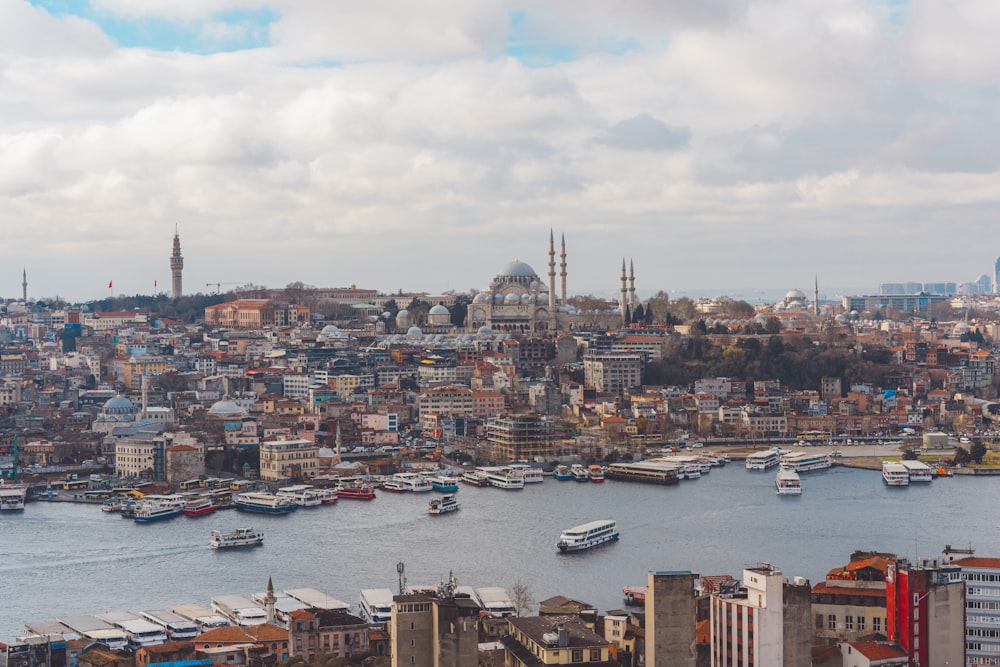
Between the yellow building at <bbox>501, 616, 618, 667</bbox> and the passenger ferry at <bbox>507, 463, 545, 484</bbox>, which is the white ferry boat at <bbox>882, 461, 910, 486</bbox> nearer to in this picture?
the passenger ferry at <bbox>507, 463, 545, 484</bbox>

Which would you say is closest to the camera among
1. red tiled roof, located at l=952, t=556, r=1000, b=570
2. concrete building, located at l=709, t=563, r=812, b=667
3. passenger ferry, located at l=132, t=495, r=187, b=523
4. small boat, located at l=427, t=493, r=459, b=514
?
concrete building, located at l=709, t=563, r=812, b=667

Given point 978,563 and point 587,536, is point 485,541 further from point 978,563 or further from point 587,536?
point 978,563

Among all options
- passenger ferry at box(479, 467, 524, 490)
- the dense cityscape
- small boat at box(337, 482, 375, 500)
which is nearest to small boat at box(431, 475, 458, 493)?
the dense cityscape

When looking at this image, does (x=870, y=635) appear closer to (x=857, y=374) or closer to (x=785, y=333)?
(x=857, y=374)

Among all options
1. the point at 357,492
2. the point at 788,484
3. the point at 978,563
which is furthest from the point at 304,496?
the point at 978,563

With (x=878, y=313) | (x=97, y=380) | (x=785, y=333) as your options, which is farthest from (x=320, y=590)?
(x=878, y=313)

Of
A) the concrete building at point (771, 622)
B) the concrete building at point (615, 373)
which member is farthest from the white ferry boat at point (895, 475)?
the concrete building at point (771, 622)
